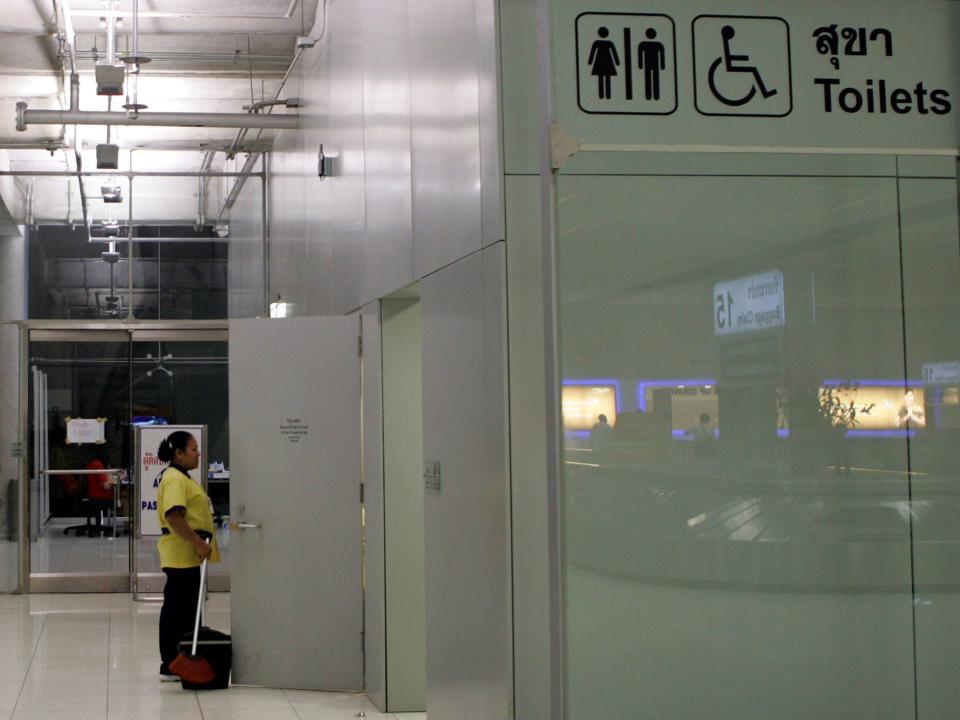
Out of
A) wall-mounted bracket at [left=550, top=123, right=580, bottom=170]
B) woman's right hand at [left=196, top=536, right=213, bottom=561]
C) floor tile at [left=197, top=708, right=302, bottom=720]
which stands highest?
wall-mounted bracket at [left=550, top=123, right=580, bottom=170]

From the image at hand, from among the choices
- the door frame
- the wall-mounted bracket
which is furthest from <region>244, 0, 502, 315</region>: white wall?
the door frame

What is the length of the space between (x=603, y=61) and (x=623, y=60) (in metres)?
0.07

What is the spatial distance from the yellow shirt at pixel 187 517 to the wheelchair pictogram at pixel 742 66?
184 inches

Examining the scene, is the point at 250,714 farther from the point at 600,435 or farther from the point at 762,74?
the point at 762,74

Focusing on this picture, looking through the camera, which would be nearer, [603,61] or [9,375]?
[603,61]

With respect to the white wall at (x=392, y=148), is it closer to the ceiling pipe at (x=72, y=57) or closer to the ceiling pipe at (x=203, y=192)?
the ceiling pipe at (x=72, y=57)

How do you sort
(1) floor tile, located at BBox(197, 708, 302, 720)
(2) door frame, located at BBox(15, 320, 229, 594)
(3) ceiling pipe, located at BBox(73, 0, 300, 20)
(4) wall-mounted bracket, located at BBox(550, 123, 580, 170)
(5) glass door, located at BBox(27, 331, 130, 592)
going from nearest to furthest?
(4) wall-mounted bracket, located at BBox(550, 123, 580, 170) < (1) floor tile, located at BBox(197, 708, 302, 720) < (3) ceiling pipe, located at BBox(73, 0, 300, 20) < (2) door frame, located at BBox(15, 320, 229, 594) < (5) glass door, located at BBox(27, 331, 130, 592)

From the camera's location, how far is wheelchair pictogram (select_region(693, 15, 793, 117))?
3.93m

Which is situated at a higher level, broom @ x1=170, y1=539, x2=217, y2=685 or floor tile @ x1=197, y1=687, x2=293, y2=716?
broom @ x1=170, y1=539, x2=217, y2=685

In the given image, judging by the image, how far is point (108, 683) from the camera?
297 inches

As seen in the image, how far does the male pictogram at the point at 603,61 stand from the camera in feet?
12.6

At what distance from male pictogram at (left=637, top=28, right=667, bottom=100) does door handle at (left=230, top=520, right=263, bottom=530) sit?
13.9 feet

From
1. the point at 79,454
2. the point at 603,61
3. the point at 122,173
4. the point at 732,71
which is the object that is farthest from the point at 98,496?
the point at 732,71

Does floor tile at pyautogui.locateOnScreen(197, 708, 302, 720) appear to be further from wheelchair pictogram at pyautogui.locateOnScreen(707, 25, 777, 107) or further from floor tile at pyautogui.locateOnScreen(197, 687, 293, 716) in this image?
wheelchair pictogram at pyautogui.locateOnScreen(707, 25, 777, 107)
